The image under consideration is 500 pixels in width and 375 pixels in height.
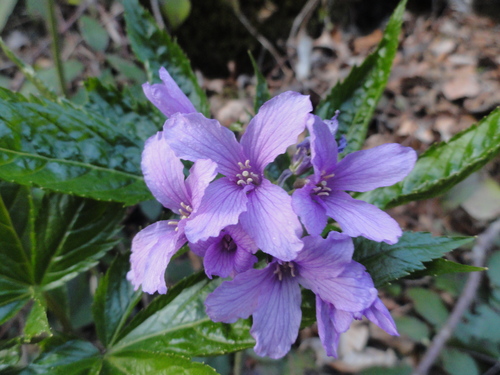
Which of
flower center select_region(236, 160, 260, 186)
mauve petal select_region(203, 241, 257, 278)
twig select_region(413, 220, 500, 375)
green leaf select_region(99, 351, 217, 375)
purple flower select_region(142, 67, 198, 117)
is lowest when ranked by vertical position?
twig select_region(413, 220, 500, 375)

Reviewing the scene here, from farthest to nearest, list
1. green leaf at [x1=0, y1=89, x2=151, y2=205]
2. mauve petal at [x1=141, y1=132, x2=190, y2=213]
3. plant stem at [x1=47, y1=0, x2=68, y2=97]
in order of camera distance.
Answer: plant stem at [x1=47, y1=0, x2=68, y2=97], green leaf at [x1=0, y1=89, x2=151, y2=205], mauve petal at [x1=141, y1=132, x2=190, y2=213]

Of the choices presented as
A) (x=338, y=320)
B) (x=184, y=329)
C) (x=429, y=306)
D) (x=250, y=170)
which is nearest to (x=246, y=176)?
(x=250, y=170)

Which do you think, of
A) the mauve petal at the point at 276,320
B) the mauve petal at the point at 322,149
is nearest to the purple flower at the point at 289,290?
the mauve petal at the point at 276,320

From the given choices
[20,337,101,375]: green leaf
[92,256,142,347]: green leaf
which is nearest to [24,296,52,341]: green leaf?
[20,337,101,375]: green leaf

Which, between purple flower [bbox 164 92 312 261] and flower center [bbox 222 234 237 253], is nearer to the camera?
purple flower [bbox 164 92 312 261]

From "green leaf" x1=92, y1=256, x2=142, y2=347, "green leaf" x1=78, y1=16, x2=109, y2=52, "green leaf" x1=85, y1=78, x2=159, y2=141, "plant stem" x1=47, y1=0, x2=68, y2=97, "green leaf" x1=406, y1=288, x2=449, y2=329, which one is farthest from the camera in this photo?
"green leaf" x1=78, y1=16, x2=109, y2=52

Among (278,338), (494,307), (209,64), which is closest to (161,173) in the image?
(278,338)

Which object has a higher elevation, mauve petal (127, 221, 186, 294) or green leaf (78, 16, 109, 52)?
green leaf (78, 16, 109, 52)

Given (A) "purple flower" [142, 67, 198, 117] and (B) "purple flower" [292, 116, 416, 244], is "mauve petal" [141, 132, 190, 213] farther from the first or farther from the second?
(B) "purple flower" [292, 116, 416, 244]
